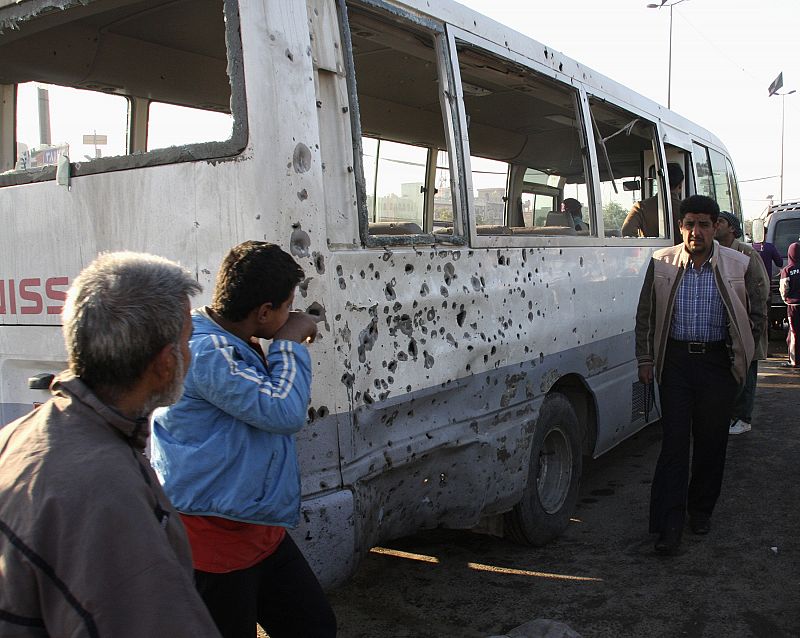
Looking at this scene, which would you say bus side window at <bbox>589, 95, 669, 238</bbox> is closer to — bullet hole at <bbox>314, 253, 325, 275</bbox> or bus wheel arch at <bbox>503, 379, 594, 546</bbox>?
bus wheel arch at <bbox>503, 379, 594, 546</bbox>

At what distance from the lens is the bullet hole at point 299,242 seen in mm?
2654

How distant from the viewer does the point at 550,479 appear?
474cm

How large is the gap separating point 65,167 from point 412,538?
9.93ft

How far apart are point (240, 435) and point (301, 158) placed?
1.06 meters

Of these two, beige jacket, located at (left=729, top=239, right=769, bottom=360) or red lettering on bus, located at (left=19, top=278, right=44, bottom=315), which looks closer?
red lettering on bus, located at (left=19, top=278, right=44, bottom=315)

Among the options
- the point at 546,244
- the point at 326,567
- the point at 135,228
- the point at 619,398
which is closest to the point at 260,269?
the point at 135,228

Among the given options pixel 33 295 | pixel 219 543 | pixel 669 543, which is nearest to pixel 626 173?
pixel 669 543

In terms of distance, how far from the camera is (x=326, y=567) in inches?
108

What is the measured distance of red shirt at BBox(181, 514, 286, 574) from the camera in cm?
216

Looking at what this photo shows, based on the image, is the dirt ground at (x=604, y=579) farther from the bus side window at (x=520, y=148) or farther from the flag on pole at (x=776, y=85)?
the flag on pole at (x=776, y=85)

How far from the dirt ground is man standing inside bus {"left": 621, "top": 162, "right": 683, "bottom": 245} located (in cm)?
201

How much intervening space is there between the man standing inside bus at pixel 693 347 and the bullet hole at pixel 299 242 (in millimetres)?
2621

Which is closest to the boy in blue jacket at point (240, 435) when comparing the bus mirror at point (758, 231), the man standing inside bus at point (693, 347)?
the man standing inside bus at point (693, 347)

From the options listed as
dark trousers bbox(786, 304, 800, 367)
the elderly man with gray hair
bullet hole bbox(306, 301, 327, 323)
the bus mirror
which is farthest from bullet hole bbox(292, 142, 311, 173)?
the bus mirror
